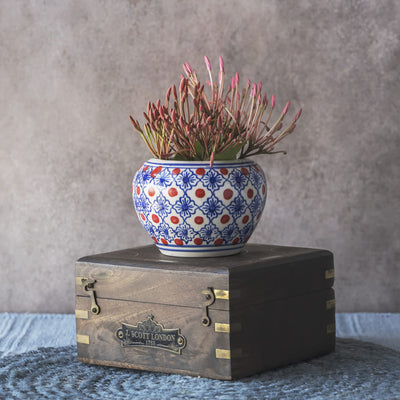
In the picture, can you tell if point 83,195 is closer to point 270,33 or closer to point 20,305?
point 20,305

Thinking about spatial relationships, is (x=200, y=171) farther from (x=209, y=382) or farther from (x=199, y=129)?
(x=209, y=382)

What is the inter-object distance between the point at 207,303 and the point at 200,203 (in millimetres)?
228

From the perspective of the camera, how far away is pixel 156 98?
8.21ft

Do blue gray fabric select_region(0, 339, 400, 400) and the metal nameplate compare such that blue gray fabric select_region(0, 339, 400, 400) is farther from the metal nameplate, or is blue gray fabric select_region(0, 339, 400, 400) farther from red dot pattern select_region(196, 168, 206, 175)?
red dot pattern select_region(196, 168, 206, 175)


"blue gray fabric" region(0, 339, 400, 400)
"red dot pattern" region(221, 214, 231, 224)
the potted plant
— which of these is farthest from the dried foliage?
"blue gray fabric" region(0, 339, 400, 400)

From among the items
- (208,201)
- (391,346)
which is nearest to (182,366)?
(208,201)

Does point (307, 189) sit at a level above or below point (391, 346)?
above

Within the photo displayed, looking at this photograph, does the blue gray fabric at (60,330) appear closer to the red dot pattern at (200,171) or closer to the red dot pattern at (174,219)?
the red dot pattern at (174,219)

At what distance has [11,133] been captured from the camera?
8.39ft

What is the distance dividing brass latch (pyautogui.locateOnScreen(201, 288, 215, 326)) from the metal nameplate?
0.08 m

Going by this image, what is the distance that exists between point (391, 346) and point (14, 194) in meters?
1.30

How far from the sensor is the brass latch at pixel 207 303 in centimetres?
168

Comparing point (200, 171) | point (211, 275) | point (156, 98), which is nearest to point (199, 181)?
point (200, 171)

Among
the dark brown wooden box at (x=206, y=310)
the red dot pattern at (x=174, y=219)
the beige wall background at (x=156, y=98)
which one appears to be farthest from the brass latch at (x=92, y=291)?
the beige wall background at (x=156, y=98)
